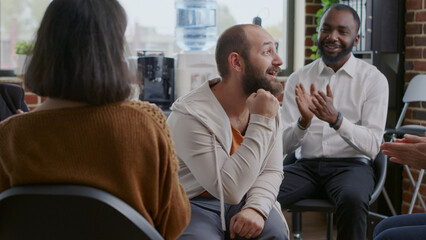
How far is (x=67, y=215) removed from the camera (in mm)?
1087

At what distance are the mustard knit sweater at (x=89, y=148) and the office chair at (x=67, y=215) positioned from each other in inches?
2.8

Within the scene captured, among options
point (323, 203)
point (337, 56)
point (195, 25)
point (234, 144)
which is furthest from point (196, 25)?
point (234, 144)

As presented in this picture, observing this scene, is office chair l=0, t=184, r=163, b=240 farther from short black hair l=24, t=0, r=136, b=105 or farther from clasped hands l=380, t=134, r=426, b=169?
clasped hands l=380, t=134, r=426, b=169

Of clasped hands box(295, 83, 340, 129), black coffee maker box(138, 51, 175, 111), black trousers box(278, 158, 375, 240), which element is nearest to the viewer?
black trousers box(278, 158, 375, 240)

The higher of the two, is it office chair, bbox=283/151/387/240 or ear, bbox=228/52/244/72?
ear, bbox=228/52/244/72

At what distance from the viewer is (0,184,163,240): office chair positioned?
3.51 feet

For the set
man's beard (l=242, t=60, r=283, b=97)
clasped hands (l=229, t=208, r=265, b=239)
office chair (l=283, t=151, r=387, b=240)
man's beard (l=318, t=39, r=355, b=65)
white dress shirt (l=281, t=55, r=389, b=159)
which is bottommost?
office chair (l=283, t=151, r=387, b=240)

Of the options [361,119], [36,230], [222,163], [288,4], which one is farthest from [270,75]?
[288,4]

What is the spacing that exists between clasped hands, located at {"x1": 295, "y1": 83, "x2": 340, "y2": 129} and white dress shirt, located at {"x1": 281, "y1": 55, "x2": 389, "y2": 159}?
83mm

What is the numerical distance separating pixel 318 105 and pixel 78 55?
5.18 feet

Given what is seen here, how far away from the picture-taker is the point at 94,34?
117 cm

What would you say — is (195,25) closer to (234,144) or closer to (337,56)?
(337,56)

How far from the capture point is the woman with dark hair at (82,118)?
3.81ft

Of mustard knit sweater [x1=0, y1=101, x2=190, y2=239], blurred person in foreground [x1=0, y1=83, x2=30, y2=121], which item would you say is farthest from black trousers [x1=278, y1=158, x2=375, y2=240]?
mustard knit sweater [x1=0, y1=101, x2=190, y2=239]
